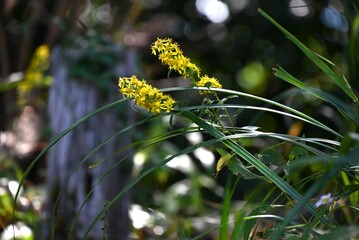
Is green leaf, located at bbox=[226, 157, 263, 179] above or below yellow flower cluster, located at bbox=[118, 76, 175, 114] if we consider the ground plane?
below

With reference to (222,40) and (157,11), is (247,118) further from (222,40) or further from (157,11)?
(157,11)

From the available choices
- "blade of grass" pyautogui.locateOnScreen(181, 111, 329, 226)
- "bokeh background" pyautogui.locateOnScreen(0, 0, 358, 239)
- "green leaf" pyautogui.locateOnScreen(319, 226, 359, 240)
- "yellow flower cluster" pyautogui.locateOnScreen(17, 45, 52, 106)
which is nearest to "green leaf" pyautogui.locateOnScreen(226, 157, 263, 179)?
"blade of grass" pyautogui.locateOnScreen(181, 111, 329, 226)

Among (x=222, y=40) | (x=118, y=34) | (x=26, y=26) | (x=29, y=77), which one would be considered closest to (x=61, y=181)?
(x=29, y=77)

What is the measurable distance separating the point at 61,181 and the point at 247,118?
3.81ft

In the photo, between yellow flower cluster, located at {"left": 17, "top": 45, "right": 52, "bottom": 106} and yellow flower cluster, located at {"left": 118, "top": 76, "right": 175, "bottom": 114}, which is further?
yellow flower cluster, located at {"left": 17, "top": 45, "right": 52, "bottom": 106}

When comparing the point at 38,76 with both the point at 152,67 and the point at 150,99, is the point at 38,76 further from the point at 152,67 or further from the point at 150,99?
the point at 150,99

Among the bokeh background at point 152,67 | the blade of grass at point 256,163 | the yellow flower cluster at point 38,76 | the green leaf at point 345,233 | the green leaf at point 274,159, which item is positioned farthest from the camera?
the yellow flower cluster at point 38,76

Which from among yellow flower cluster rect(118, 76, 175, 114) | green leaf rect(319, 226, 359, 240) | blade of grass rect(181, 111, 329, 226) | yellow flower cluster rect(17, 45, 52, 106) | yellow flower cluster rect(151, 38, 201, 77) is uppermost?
yellow flower cluster rect(17, 45, 52, 106)

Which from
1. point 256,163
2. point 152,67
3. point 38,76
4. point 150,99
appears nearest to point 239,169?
point 256,163

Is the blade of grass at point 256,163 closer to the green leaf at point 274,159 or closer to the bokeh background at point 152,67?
the green leaf at point 274,159

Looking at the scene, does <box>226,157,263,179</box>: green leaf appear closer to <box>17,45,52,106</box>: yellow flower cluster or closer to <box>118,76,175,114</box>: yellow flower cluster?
<box>118,76,175,114</box>: yellow flower cluster

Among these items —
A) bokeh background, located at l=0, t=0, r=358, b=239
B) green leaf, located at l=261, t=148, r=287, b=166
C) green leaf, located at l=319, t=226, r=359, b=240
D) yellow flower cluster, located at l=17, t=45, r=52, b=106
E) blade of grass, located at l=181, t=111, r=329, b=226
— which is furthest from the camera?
yellow flower cluster, located at l=17, t=45, r=52, b=106

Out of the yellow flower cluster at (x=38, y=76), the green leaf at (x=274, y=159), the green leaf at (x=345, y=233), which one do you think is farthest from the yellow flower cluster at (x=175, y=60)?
the yellow flower cluster at (x=38, y=76)

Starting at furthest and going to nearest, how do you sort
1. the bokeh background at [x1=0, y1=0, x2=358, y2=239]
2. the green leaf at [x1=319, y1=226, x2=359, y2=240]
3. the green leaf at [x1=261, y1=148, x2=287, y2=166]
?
1. the bokeh background at [x1=0, y1=0, x2=358, y2=239]
2. the green leaf at [x1=261, y1=148, x2=287, y2=166]
3. the green leaf at [x1=319, y1=226, x2=359, y2=240]
